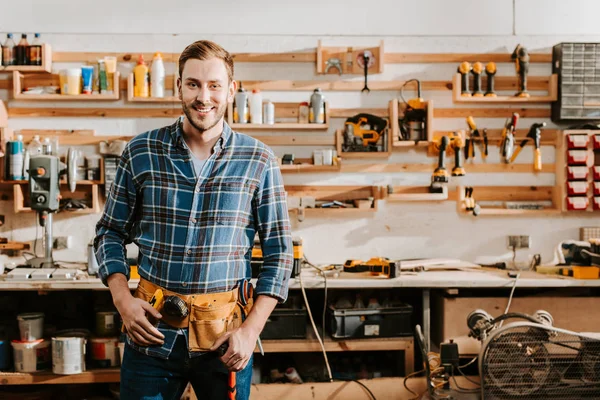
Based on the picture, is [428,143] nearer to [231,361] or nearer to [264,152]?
[264,152]

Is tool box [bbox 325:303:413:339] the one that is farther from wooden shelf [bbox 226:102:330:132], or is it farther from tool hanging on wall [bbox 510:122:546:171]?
tool hanging on wall [bbox 510:122:546:171]

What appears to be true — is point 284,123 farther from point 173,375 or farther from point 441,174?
point 173,375

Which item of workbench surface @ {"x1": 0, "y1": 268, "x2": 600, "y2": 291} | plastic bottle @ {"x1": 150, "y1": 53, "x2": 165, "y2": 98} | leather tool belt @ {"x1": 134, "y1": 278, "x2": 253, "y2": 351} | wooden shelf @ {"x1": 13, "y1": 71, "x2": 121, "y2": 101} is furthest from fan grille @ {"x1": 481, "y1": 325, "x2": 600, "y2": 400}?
wooden shelf @ {"x1": 13, "y1": 71, "x2": 121, "y2": 101}

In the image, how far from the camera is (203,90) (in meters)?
1.55

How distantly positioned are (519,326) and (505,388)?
0.26 metres

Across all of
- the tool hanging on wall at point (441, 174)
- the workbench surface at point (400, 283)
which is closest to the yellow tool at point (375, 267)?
the workbench surface at point (400, 283)

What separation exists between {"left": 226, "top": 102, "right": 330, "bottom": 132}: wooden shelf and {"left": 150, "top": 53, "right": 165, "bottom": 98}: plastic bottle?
1.45 feet

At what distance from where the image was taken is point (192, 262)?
1.56 m

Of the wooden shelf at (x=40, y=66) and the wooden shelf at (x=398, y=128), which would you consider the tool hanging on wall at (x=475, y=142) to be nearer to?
the wooden shelf at (x=398, y=128)

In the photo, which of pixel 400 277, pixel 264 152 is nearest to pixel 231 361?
pixel 264 152

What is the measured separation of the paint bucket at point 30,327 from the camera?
304 centimetres

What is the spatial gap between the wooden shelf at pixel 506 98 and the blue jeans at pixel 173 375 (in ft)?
8.77

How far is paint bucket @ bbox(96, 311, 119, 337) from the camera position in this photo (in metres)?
3.15

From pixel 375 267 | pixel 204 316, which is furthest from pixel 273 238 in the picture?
pixel 375 267
